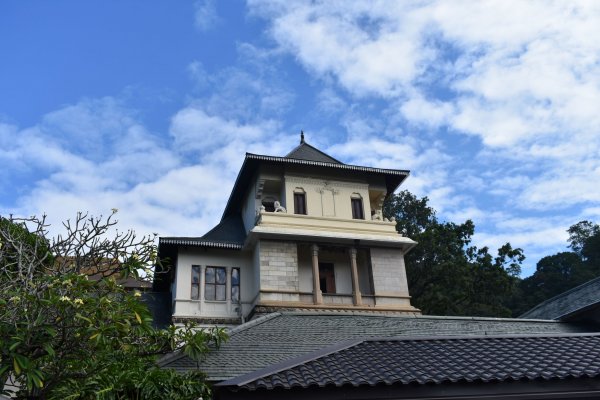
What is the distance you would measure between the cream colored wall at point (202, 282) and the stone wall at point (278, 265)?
1.17 m

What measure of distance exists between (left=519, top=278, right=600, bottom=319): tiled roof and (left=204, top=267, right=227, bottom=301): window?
12.3 metres

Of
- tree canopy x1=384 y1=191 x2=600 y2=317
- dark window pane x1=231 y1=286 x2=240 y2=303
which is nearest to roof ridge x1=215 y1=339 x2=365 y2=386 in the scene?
dark window pane x1=231 y1=286 x2=240 y2=303

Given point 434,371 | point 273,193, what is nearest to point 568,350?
point 434,371

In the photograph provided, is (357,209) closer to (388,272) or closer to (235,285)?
(388,272)

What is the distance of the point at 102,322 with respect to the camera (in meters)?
8.05

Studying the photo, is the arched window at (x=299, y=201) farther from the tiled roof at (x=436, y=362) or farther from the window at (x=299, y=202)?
the tiled roof at (x=436, y=362)

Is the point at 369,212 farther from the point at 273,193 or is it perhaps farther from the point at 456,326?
the point at 456,326

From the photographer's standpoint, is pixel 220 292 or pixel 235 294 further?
pixel 235 294

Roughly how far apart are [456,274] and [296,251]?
10.9 m

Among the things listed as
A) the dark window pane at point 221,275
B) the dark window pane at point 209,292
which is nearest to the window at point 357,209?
the dark window pane at point 221,275

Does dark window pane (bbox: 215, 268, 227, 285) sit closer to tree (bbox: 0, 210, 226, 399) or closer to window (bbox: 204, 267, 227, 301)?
window (bbox: 204, 267, 227, 301)

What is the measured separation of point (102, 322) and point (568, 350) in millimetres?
7127

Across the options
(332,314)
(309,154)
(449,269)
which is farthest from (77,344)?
(449,269)

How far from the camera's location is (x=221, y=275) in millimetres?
23141
